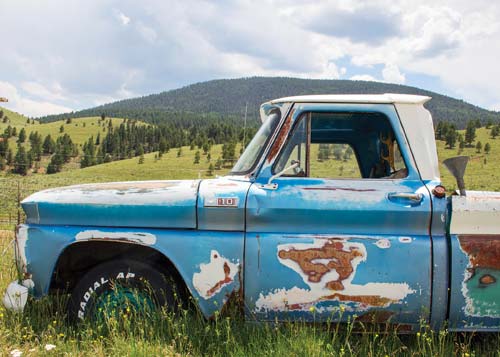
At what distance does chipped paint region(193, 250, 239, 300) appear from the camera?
3.46 m

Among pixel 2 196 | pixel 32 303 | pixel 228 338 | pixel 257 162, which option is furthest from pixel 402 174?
pixel 2 196

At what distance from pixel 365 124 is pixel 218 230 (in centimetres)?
163

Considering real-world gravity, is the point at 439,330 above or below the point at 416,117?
below

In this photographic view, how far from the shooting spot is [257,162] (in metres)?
3.77

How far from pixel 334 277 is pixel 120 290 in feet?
5.36

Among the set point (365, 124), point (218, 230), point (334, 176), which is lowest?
point (218, 230)

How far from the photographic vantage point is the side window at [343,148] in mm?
3738

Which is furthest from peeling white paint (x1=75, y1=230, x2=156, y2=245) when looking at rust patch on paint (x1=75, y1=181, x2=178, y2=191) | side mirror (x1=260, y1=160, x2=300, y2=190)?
side mirror (x1=260, y1=160, x2=300, y2=190)

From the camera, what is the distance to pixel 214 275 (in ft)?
11.4

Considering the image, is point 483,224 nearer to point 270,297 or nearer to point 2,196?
point 270,297

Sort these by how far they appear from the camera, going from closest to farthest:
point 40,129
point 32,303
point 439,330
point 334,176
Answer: point 439,330, point 334,176, point 32,303, point 40,129

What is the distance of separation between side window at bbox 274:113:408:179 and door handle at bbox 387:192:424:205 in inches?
9.2

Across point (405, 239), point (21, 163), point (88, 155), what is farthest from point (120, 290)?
point (88, 155)

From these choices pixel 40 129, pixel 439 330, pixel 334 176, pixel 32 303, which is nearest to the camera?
pixel 439 330
